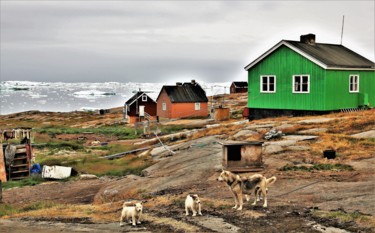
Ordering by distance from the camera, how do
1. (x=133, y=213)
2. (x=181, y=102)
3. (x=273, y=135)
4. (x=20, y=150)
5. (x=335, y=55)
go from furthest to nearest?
(x=181, y=102), (x=335, y=55), (x=20, y=150), (x=273, y=135), (x=133, y=213)

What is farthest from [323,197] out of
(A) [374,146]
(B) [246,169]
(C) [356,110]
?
(C) [356,110]

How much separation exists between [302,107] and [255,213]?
22891mm

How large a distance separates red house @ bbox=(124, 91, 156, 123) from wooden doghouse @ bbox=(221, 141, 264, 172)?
151ft

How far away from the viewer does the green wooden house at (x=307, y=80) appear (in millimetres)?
31781

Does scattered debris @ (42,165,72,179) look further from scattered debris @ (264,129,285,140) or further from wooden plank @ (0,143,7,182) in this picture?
scattered debris @ (264,129,285,140)

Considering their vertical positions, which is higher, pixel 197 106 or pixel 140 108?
pixel 197 106

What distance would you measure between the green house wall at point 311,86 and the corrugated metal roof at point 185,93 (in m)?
26.5

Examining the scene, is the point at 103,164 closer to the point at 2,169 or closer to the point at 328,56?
the point at 2,169

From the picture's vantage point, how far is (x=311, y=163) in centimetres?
1733

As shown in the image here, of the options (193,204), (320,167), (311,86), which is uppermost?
(311,86)

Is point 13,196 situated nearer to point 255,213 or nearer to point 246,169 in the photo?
point 246,169

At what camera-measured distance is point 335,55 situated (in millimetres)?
35062

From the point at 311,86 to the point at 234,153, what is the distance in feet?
56.0

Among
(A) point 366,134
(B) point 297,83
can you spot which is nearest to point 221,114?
(B) point 297,83
